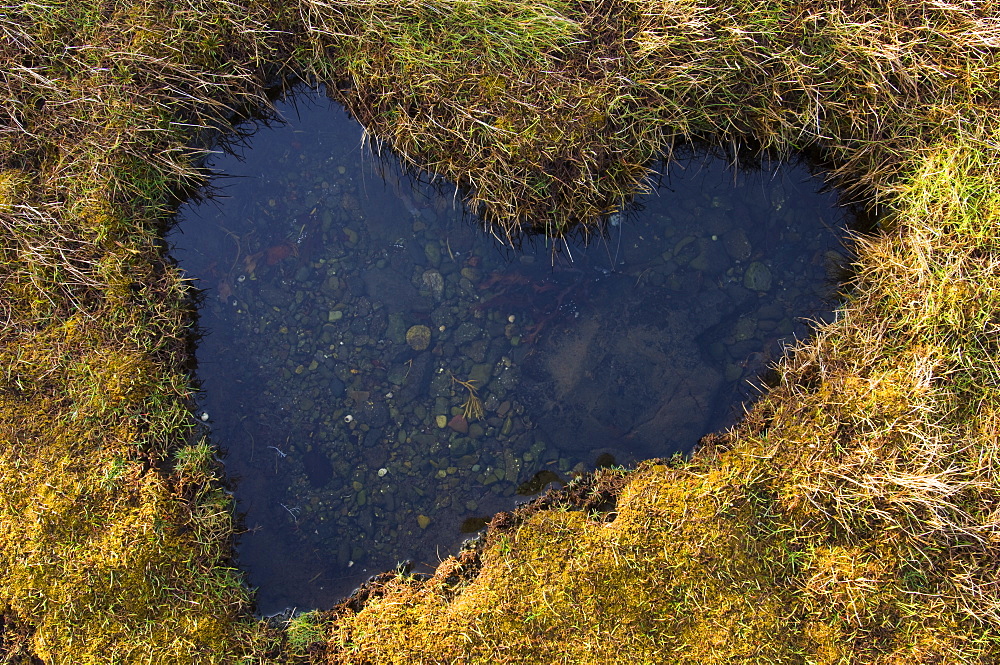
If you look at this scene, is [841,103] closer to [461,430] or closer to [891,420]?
[891,420]

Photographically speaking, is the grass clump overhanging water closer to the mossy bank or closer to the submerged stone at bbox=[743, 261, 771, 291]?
the mossy bank

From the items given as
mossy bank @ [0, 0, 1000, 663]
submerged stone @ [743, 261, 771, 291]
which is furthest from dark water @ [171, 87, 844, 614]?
mossy bank @ [0, 0, 1000, 663]

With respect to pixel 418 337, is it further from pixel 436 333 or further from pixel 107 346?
pixel 107 346

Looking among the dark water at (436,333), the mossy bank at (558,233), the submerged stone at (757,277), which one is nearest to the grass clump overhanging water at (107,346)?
the mossy bank at (558,233)

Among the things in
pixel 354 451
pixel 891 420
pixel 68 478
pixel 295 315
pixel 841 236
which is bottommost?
pixel 68 478

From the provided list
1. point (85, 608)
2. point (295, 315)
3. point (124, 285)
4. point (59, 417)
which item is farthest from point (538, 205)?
point (85, 608)
